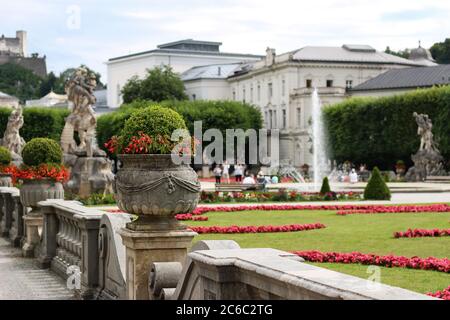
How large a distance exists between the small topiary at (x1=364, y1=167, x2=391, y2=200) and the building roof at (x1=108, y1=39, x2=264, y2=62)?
261ft

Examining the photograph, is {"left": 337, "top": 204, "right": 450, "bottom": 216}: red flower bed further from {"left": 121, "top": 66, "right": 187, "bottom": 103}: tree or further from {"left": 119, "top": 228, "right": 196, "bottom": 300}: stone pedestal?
{"left": 121, "top": 66, "right": 187, "bottom": 103}: tree

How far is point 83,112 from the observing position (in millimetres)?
32312

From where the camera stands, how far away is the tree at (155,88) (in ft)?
303

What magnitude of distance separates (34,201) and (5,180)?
1129 centimetres

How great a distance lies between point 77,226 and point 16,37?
18692cm

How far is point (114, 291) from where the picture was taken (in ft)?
32.2

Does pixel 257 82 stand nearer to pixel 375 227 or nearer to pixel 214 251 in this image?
pixel 375 227

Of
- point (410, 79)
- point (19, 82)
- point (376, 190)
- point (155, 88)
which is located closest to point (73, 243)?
point (376, 190)

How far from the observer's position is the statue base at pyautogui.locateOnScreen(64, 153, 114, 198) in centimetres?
3094

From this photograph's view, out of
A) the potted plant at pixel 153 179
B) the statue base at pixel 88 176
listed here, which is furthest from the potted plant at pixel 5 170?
the potted plant at pixel 153 179

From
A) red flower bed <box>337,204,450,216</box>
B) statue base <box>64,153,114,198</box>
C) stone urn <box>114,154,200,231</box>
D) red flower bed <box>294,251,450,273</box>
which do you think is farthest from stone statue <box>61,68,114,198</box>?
stone urn <box>114,154,200,231</box>

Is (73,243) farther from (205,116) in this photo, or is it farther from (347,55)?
(347,55)
